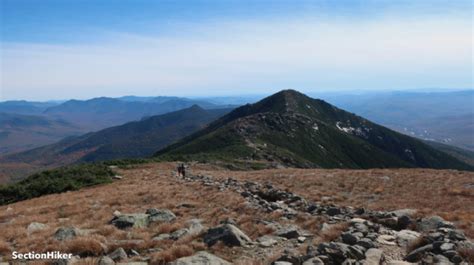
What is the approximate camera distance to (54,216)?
20.4 m

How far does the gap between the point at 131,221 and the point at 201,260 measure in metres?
6.82

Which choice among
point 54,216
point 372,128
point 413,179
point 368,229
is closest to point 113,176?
point 54,216

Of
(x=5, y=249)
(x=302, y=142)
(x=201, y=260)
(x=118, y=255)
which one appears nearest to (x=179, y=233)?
(x=118, y=255)

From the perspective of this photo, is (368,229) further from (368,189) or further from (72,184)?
(72,184)

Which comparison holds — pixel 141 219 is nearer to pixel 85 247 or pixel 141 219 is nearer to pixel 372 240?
pixel 85 247

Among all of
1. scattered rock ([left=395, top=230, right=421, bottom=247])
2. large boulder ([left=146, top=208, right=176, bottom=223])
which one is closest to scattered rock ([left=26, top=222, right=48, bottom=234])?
large boulder ([left=146, top=208, right=176, bottom=223])

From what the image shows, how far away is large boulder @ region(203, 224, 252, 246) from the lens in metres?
12.9

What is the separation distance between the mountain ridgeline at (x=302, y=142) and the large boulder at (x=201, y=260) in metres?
59.4

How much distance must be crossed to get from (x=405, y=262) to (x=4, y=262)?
11.9m

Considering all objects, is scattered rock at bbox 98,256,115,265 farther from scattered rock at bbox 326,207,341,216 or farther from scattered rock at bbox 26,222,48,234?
scattered rock at bbox 326,207,341,216

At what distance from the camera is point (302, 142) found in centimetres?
12275

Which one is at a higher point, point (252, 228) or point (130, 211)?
point (252, 228)

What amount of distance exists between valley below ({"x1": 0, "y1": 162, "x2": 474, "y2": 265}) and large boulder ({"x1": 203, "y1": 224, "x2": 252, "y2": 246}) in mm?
36

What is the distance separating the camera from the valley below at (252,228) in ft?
36.8
